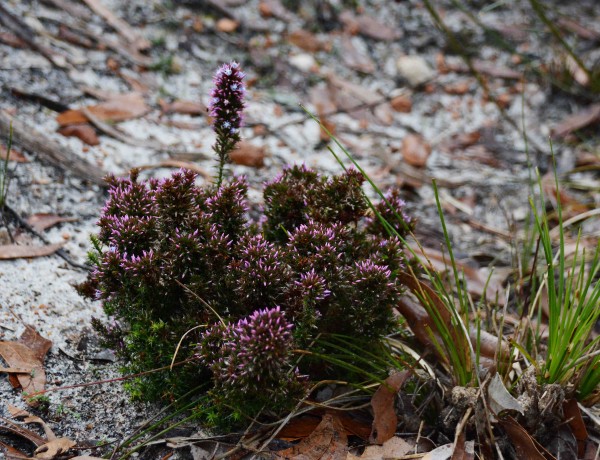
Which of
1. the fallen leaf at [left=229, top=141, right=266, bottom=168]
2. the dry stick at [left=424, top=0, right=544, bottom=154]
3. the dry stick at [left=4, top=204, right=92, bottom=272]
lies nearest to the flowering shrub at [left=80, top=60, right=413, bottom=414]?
the dry stick at [left=4, top=204, right=92, bottom=272]

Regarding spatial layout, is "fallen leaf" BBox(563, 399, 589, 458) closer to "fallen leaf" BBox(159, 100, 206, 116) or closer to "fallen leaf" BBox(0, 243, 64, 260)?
"fallen leaf" BBox(0, 243, 64, 260)

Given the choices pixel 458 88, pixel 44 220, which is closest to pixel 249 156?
pixel 44 220

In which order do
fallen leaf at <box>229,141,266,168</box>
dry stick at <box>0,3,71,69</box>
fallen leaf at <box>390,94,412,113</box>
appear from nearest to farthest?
fallen leaf at <box>229,141,266,168</box>
dry stick at <box>0,3,71,69</box>
fallen leaf at <box>390,94,412,113</box>

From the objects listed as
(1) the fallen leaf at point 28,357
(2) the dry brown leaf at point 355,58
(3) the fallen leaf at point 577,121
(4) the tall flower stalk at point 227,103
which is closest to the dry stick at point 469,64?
(3) the fallen leaf at point 577,121

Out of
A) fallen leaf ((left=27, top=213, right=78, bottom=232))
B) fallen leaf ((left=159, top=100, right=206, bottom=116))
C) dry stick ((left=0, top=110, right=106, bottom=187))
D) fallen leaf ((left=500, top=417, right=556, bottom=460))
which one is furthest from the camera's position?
fallen leaf ((left=159, top=100, right=206, bottom=116))

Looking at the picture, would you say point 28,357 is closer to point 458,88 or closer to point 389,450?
point 389,450

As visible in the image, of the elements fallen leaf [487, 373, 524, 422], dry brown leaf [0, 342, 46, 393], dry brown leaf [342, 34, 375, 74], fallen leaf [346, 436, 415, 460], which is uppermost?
dry brown leaf [342, 34, 375, 74]

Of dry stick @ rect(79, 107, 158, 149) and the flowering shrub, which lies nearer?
the flowering shrub
